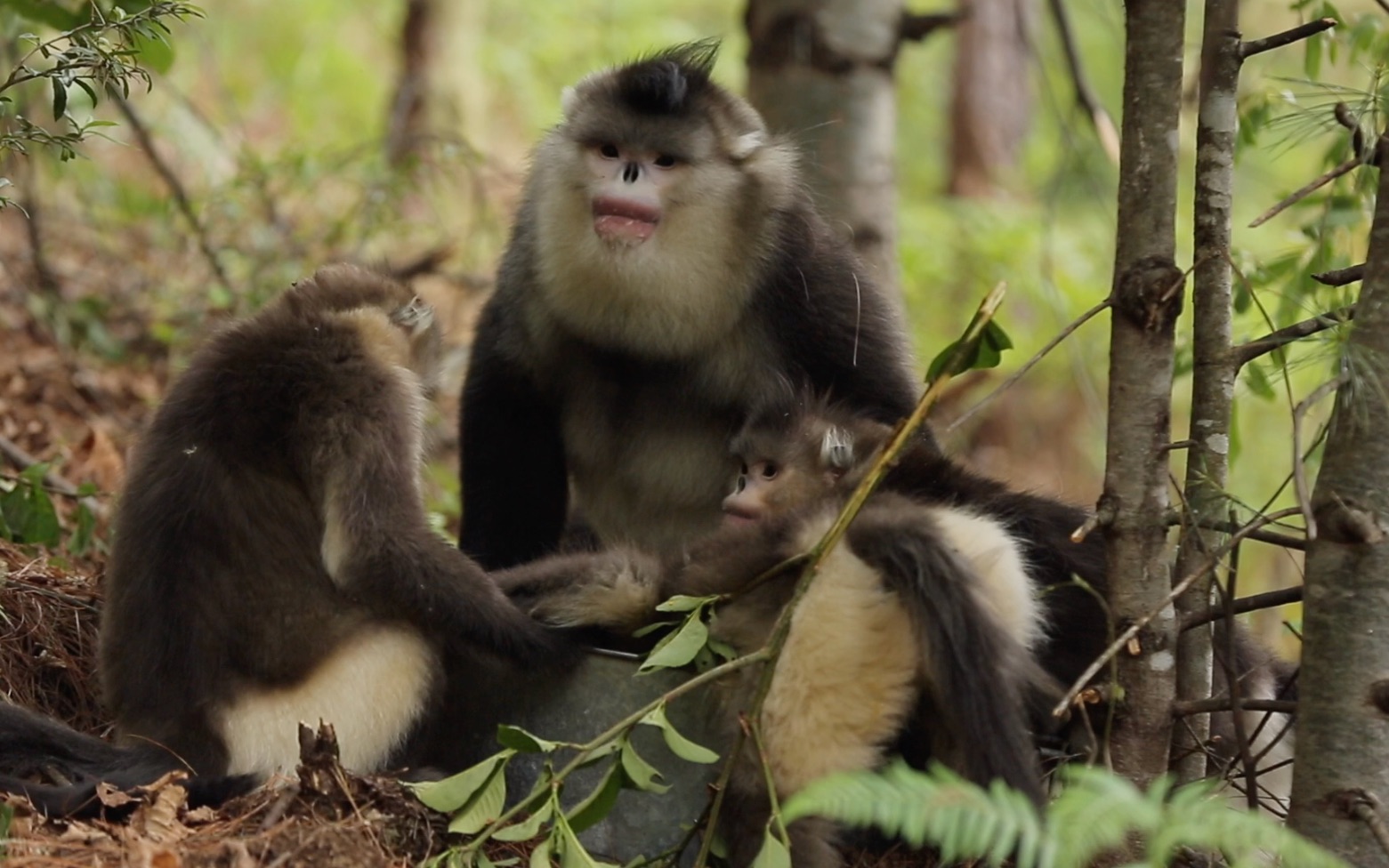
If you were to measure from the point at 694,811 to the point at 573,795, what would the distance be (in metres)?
0.28

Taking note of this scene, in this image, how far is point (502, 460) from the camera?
490 centimetres

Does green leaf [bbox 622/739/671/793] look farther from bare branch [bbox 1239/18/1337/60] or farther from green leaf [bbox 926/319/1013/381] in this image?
bare branch [bbox 1239/18/1337/60]

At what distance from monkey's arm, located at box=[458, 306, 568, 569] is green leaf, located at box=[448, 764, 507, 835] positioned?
1.84 meters

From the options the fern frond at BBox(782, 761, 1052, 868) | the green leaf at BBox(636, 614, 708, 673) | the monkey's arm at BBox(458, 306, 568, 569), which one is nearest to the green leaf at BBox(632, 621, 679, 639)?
the green leaf at BBox(636, 614, 708, 673)

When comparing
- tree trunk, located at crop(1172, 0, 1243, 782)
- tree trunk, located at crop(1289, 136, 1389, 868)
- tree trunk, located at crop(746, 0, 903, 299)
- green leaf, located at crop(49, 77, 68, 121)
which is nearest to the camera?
tree trunk, located at crop(1289, 136, 1389, 868)

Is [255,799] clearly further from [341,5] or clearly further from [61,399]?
[341,5]

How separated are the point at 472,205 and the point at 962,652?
723cm

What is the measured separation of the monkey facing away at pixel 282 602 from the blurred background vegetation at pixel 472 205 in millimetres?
Result: 1190

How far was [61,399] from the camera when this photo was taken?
674cm

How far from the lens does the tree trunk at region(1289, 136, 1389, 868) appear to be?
9.09ft

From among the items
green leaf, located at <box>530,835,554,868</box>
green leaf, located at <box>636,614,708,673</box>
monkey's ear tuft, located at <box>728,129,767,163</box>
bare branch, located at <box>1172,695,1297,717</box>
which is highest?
monkey's ear tuft, located at <box>728,129,767,163</box>

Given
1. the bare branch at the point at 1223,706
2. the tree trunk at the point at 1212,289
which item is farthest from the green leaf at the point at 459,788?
the tree trunk at the point at 1212,289

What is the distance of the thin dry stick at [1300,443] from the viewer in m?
2.70

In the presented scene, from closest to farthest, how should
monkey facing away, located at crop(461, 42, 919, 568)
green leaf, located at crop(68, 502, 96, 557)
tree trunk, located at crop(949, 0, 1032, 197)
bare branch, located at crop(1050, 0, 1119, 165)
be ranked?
monkey facing away, located at crop(461, 42, 919, 568), green leaf, located at crop(68, 502, 96, 557), bare branch, located at crop(1050, 0, 1119, 165), tree trunk, located at crop(949, 0, 1032, 197)
